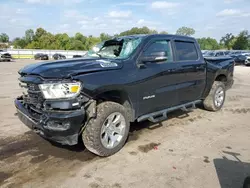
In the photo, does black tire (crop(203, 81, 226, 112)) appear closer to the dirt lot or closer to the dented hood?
the dirt lot

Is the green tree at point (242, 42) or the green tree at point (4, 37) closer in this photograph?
the green tree at point (242, 42)

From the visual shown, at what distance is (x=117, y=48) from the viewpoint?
4.74 meters

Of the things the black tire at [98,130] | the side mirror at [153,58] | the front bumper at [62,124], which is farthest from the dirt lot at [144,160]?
the side mirror at [153,58]

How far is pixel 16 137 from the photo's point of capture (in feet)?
15.2

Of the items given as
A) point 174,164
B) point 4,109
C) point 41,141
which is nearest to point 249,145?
point 174,164

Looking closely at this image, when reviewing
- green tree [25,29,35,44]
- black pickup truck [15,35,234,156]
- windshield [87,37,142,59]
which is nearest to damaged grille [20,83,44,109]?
black pickup truck [15,35,234,156]

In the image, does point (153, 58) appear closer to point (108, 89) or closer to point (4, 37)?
point (108, 89)

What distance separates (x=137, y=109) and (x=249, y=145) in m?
2.10

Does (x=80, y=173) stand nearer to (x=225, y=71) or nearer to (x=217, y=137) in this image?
(x=217, y=137)

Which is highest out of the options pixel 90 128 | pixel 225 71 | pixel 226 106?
pixel 225 71

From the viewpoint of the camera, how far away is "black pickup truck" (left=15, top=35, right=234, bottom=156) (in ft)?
10.9

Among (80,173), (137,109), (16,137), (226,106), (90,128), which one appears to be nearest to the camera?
(80,173)

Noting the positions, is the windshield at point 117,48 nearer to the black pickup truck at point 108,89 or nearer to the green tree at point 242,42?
the black pickup truck at point 108,89

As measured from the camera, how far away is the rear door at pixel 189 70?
16.7ft
